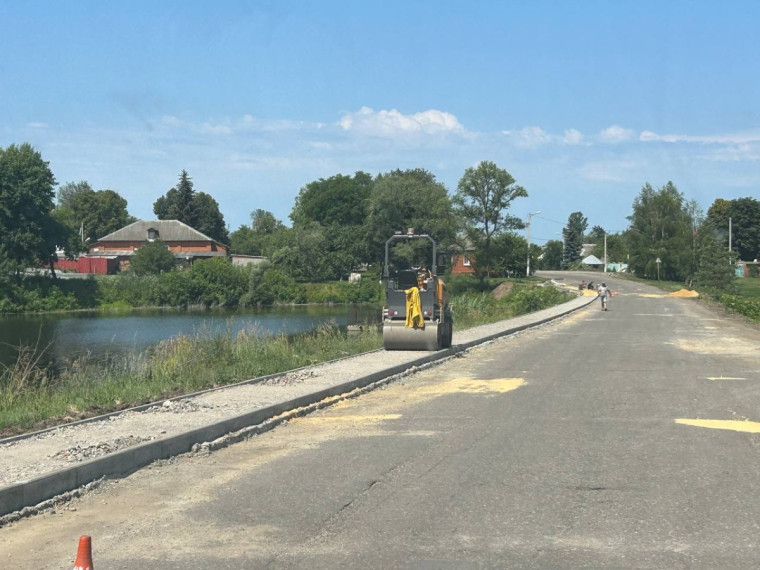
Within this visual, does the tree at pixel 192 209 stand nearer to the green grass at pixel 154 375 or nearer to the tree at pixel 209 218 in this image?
the tree at pixel 209 218

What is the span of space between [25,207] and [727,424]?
76635mm

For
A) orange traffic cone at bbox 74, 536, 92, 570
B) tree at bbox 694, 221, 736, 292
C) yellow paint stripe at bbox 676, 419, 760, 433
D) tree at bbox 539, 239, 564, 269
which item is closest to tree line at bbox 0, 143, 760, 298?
tree at bbox 694, 221, 736, 292

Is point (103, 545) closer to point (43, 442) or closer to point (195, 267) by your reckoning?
point (43, 442)

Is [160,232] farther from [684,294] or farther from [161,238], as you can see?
[684,294]

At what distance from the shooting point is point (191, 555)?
235 inches

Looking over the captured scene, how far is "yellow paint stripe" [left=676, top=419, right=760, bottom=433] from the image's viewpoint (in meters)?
10.8

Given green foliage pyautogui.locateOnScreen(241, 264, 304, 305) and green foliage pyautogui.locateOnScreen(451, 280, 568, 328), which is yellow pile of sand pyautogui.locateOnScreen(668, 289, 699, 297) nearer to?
green foliage pyautogui.locateOnScreen(451, 280, 568, 328)

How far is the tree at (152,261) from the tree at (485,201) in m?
33.5

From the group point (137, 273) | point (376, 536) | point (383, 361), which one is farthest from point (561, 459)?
point (137, 273)

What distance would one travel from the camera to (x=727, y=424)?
36.9 feet

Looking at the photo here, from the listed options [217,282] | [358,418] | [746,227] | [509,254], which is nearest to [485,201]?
[509,254]

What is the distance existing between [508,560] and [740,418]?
7239 mm

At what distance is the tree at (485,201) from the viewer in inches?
3826

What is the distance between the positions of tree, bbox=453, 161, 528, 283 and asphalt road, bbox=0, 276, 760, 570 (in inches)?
3287
